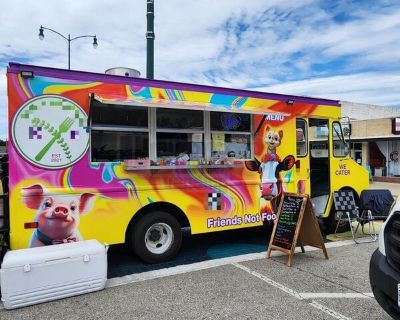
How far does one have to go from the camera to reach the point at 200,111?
5.96 metres

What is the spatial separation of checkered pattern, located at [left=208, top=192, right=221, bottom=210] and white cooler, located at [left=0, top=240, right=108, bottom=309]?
6.24ft

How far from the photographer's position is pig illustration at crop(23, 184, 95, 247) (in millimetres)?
4797

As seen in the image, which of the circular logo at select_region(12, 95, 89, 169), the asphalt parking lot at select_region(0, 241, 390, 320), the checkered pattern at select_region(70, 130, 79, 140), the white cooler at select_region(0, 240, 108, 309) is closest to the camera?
the asphalt parking lot at select_region(0, 241, 390, 320)

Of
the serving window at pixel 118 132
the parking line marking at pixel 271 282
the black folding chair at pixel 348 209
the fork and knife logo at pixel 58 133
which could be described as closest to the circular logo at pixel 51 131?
the fork and knife logo at pixel 58 133

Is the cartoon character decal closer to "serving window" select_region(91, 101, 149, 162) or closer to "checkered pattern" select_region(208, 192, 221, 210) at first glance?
"checkered pattern" select_region(208, 192, 221, 210)

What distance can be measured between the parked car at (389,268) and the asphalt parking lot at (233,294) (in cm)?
93

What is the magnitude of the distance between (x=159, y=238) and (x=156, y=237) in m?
0.05

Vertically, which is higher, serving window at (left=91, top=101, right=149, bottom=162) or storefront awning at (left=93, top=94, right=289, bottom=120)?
storefront awning at (left=93, top=94, right=289, bottom=120)

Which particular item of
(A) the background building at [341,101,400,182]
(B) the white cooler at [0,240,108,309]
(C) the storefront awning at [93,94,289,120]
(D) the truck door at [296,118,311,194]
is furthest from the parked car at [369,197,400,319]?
(A) the background building at [341,101,400,182]

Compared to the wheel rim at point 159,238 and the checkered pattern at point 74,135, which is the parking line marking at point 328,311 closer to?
the wheel rim at point 159,238

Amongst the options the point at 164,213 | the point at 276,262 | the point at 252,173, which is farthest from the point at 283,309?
the point at 252,173

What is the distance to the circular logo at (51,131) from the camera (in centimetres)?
473

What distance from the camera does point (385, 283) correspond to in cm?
293

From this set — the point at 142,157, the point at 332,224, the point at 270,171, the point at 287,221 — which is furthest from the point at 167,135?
the point at 332,224
